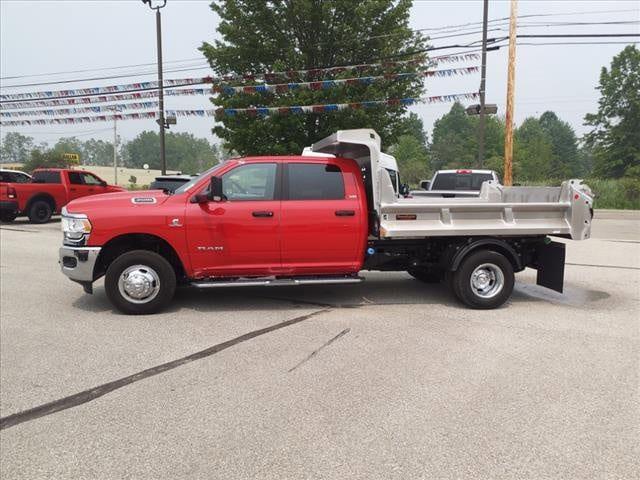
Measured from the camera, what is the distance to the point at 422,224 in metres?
6.38

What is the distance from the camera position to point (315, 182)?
639 cm

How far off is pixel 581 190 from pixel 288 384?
4.77 metres

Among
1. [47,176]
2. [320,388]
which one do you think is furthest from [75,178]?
[320,388]

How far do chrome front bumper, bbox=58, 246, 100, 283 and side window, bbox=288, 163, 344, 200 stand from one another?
2429 mm

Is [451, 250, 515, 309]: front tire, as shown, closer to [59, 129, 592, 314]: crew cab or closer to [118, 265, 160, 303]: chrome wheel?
[59, 129, 592, 314]: crew cab

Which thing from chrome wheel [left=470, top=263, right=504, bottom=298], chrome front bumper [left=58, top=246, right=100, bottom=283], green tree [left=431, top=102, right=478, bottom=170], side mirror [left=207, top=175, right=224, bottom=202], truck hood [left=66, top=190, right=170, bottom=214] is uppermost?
green tree [left=431, top=102, right=478, bottom=170]

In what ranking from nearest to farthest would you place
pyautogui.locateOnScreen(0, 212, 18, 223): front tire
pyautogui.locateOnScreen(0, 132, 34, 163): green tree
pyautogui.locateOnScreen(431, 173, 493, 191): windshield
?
1. pyautogui.locateOnScreen(431, 173, 493, 191): windshield
2. pyautogui.locateOnScreen(0, 212, 18, 223): front tire
3. pyautogui.locateOnScreen(0, 132, 34, 163): green tree

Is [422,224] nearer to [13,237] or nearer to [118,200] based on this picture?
[118,200]

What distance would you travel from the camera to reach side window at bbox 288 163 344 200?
6.32 metres

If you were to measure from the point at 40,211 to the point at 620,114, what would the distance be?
62.8 meters

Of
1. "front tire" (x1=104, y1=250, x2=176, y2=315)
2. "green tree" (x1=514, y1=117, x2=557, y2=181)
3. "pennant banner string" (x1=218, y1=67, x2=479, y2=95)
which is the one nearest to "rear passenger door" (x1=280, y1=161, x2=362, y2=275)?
"front tire" (x1=104, y1=250, x2=176, y2=315)

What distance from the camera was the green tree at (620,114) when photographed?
5880cm

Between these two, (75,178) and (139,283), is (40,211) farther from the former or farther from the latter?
(139,283)

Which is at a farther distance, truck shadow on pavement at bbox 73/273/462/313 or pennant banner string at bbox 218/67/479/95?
pennant banner string at bbox 218/67/479/95
